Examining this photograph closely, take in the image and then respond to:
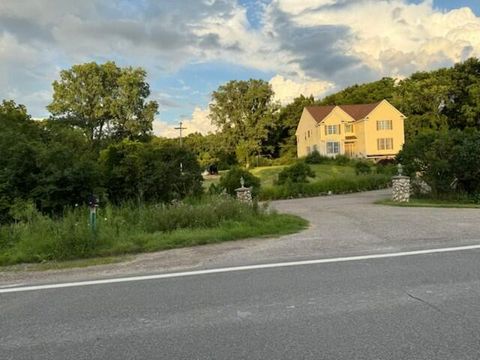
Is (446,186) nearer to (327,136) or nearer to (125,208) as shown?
(125,208)

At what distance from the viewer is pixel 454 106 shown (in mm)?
67625

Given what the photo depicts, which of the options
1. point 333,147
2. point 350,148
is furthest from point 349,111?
point 333,147

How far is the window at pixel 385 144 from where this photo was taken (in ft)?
212

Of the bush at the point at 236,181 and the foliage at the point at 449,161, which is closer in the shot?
the foliage at the point at 449,161

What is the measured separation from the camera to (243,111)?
79.5 meters

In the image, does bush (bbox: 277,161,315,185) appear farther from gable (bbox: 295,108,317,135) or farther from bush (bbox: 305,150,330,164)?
gable (bbox: 295,108,317,135)

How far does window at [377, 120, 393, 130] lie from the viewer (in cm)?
6450

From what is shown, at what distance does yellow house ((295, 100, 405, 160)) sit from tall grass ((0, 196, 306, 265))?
174 feet

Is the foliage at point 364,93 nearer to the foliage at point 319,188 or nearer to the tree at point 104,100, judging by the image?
the tree at point 104,100

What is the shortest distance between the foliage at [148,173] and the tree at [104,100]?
52490mm

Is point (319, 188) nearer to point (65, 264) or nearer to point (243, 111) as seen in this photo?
point (65, 264)

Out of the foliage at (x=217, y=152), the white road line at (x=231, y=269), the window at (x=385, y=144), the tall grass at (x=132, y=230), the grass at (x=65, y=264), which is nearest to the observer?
the white road line at (x=231, y=269)

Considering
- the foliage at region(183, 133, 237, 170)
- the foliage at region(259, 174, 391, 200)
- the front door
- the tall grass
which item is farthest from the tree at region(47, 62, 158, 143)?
the tall grass

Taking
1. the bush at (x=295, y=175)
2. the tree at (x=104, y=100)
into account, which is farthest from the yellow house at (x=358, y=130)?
the bush at (x=295, y=175)
